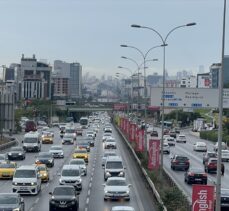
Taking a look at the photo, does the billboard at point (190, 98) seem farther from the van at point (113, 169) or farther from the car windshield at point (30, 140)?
the van at point (113, 169)

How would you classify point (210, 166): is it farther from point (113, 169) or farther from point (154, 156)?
point (113, 169)

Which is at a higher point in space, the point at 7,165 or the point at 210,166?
the point at 7,165

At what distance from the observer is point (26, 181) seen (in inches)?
1469

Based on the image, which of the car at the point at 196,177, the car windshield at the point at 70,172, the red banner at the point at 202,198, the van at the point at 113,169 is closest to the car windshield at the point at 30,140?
the van at the point at 113,169

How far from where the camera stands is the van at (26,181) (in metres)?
37.2

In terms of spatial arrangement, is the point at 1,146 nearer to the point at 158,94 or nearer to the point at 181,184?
the point at 158,94

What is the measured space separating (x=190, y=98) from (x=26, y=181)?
114 feet

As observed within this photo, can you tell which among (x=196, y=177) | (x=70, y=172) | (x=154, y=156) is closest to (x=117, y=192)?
(x=70, y=172)

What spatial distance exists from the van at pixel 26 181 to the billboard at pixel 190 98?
106ft

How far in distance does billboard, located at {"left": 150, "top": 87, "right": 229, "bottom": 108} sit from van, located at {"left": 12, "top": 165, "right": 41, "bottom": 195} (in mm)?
32172

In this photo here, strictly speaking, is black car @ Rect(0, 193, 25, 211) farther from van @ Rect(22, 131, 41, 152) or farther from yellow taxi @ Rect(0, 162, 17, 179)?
van @ Rect(22, 131, 41, 152)

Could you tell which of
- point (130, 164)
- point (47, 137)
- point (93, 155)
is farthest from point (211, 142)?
point (130, 164)


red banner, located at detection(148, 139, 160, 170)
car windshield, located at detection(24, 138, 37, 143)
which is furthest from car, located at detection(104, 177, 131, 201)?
car windshield, located at detection(24, 138, 37, 143)

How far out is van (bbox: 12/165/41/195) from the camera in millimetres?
37219
